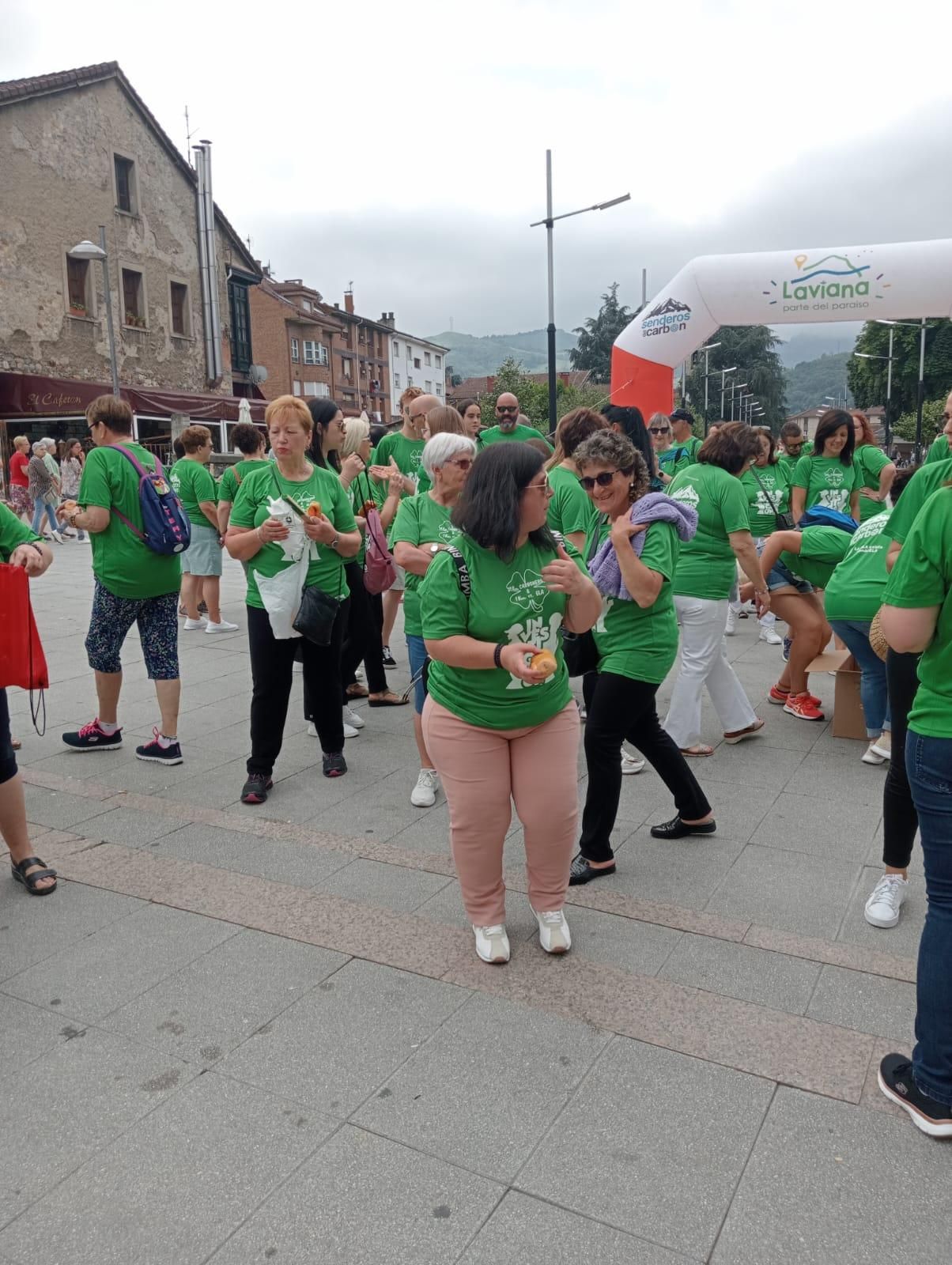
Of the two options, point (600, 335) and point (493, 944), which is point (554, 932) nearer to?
point (493, 944)

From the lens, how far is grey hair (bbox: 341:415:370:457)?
6316 millimetres

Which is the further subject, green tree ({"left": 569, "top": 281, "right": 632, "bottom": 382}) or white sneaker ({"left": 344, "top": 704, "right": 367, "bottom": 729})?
green tree ({"left": 569, "top": 281, "right": 632, "bottom": 382})

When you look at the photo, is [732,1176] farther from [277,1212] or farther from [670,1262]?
[277,1212]

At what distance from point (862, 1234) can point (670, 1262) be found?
43 centimetres

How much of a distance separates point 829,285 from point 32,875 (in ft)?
37.4

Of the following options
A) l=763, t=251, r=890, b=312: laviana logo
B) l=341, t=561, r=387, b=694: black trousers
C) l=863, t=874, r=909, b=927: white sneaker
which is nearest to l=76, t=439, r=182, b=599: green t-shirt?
l=341, t=561, r=387, b=694: black trousers

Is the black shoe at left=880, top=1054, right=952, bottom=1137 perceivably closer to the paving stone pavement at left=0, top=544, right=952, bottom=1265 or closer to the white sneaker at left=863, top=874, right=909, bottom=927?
the paving stone pavement at left=0, top=544, right=952, bottom=1265

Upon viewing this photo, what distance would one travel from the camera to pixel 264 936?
337cm

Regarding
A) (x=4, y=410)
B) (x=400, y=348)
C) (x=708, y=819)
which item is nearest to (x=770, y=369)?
(x=400, y=348)

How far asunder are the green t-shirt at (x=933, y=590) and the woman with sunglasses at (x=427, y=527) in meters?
1.85

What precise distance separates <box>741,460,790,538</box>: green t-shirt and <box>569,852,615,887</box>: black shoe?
4.33m

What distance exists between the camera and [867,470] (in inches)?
285

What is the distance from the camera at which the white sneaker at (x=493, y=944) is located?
318 centimetres

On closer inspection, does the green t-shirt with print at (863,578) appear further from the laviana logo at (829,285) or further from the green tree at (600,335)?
the green tree at (600,335)
